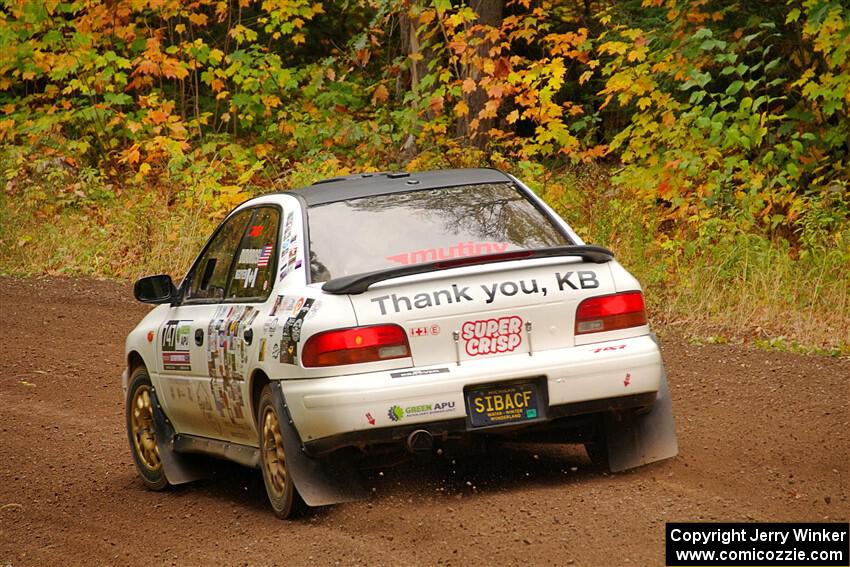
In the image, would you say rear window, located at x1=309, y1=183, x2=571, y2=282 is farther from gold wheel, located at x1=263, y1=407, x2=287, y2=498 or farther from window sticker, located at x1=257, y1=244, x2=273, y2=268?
gold wheel, located at x1=263, y1=407, x2=287, y2=498

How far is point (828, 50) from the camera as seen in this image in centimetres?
1414

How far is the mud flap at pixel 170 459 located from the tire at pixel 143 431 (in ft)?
0.16

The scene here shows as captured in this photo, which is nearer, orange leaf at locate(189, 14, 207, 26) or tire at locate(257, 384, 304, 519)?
tire at locate(257, 384, 304, 519)

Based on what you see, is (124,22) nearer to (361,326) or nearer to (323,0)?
(323,0)

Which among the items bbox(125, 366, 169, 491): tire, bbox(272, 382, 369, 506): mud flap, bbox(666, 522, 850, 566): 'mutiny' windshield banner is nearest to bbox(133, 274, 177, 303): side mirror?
bbox(125, 366, 169, 491): tire

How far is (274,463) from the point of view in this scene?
6551 mm

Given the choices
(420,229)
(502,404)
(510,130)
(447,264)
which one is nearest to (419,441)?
(502,404)

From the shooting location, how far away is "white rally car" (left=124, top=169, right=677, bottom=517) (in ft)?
19.9

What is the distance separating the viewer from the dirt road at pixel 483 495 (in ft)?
18.7

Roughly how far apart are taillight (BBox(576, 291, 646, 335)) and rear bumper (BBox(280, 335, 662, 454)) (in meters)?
0.09

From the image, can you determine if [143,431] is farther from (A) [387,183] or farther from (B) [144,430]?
(A) [387,183]

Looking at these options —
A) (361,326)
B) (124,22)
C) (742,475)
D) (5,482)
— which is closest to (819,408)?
(742,475)

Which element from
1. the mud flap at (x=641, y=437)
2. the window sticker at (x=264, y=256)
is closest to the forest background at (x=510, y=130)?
the mud flap at (x=641, y=437)

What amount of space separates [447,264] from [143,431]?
2.92 meters
